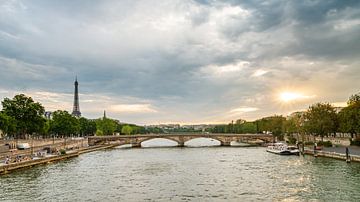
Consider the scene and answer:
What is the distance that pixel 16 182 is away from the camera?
38500mm

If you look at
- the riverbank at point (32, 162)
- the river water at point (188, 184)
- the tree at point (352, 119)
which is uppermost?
the tree at point (352, 119)

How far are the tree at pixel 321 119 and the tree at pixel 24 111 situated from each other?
2053 inches

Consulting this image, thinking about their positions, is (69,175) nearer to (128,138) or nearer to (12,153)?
(12,153)

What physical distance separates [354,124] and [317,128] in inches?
458

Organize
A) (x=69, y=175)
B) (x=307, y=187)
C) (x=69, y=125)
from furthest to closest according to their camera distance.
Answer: (x=69, y=125) < (x=69, y=175) < (x=307, y=187)

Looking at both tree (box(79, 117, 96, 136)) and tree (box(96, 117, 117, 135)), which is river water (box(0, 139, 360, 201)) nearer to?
tree (box(79, 117, 96, 136))

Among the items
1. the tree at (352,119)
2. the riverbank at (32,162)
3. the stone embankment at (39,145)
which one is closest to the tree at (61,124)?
the stone embankment at (39,145)

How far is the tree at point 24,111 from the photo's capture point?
77250 millimetres

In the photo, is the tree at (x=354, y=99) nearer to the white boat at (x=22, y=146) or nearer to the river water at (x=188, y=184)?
the river water at (x=188, y=184)

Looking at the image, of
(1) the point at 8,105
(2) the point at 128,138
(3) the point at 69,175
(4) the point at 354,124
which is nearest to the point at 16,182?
(3) the point at 69,175

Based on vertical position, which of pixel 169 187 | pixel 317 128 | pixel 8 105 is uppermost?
pixel 8 105

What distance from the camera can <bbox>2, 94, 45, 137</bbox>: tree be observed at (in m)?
77.2

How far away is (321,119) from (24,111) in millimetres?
55569

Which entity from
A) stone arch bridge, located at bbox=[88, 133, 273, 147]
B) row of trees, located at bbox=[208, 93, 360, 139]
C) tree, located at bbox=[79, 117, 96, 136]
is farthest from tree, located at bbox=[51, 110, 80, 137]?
row of trees, located at bbox=[208, 93, 360, 139]
